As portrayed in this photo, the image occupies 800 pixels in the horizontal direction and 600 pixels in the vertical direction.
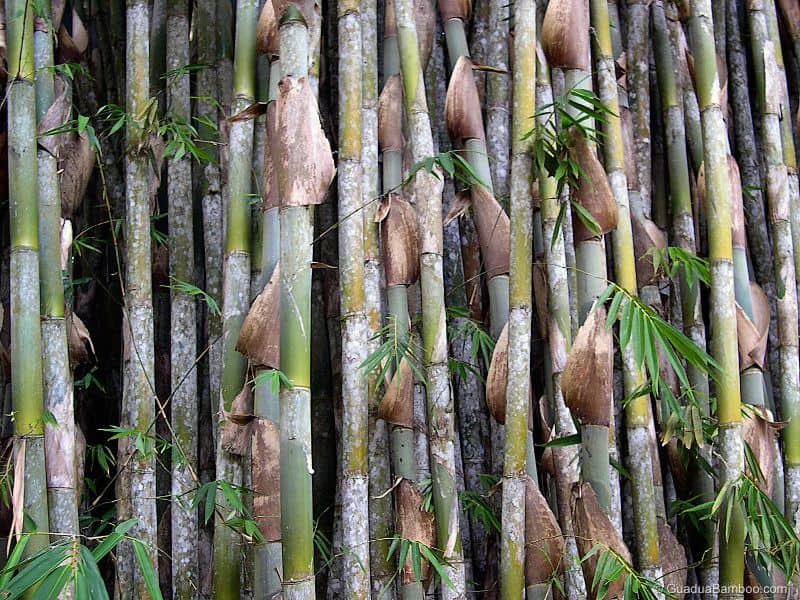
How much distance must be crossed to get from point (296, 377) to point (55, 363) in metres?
0.53

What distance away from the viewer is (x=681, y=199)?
2486mm

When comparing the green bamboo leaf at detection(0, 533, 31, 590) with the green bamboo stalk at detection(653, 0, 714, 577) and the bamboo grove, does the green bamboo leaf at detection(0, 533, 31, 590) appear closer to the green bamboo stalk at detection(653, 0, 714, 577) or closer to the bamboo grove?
the bamboo grove

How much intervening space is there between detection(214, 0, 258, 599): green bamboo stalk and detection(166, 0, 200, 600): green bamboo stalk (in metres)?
0.10

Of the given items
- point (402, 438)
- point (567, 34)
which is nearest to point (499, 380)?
point (402, 438)

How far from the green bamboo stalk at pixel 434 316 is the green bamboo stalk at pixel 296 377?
30 cm

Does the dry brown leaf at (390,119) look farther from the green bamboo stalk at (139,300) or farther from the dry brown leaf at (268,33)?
the green bamboo stalk at (139,300)

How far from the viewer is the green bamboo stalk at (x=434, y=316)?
5.84 feet

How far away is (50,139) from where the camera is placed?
195 cm

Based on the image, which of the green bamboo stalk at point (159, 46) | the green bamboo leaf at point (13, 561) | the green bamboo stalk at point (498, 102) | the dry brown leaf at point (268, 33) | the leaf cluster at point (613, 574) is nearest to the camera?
the green bamboo leaf at point (13, 561)

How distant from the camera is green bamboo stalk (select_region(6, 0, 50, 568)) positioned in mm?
1719

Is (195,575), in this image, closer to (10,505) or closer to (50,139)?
(10,505)

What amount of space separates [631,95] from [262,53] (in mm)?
1159

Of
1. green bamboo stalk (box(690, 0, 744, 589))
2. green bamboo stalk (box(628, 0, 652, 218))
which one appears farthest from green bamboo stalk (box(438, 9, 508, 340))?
green bamboo stalk (box(628, 0, 652, 218))

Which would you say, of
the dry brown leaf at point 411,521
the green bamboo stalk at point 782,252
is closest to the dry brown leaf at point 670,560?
the green bamboo stalk at point 782,252
